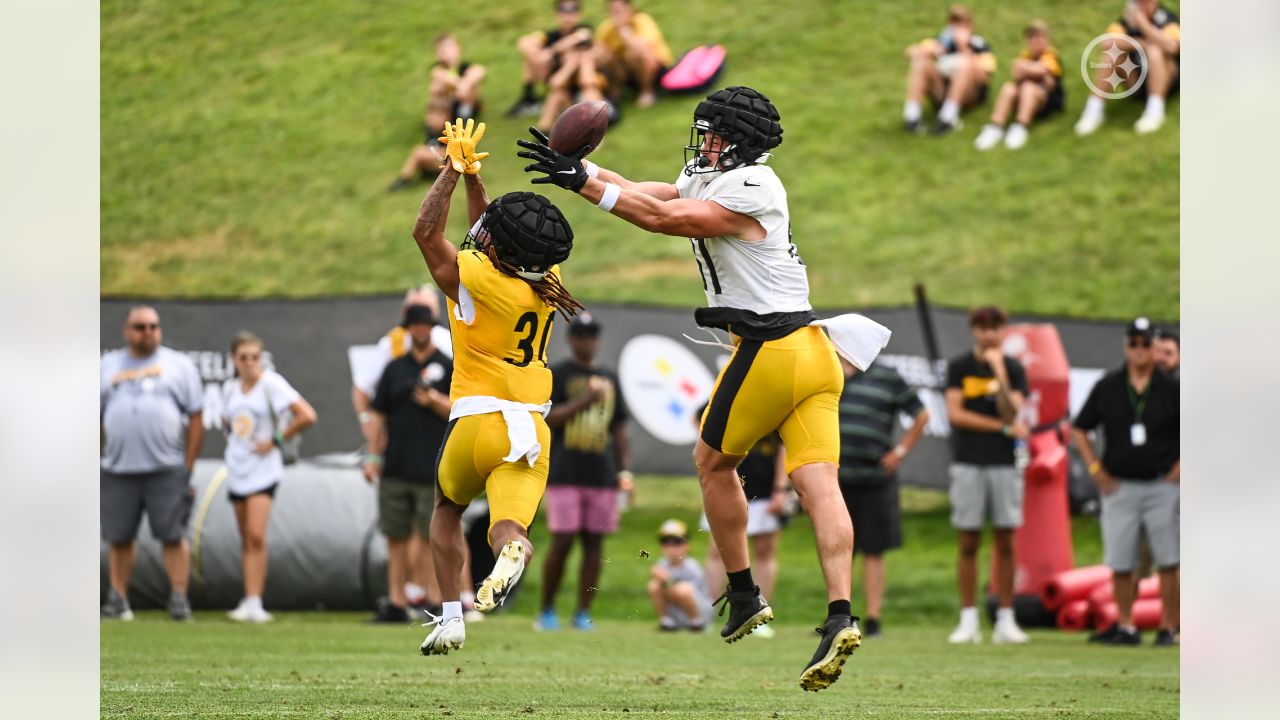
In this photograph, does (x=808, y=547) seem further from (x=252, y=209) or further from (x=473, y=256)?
(x=252, y=209)

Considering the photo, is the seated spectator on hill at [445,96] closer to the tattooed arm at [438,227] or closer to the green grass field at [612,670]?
the green grass field at [612,670]

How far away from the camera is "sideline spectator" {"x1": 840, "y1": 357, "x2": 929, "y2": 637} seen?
1069 cm

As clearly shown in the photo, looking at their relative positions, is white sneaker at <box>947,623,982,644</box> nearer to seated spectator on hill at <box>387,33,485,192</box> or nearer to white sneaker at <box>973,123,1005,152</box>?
white sneaker at <box>973,123,1005,152</box>

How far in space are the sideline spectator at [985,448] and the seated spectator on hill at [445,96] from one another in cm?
984

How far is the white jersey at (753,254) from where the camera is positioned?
6.14 metres

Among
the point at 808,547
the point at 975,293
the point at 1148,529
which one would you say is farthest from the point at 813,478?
the point at 975,293

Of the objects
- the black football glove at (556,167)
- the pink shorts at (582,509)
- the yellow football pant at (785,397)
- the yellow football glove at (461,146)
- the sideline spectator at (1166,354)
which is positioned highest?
the yellow football glove at (461,146)

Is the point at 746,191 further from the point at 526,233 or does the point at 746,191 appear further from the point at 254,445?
the point at 254,445

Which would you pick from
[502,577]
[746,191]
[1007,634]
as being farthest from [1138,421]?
[502,577]

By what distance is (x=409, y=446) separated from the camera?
10.8m

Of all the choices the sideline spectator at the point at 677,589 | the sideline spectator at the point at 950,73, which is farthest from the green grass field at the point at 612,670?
the sideline spectator at the point at 950,73

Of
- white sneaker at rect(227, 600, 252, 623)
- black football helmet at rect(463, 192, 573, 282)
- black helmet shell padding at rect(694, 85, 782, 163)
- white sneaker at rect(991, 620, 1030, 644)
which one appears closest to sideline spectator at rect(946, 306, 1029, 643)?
white sneaker at rect(991, 620, 1030, 644)

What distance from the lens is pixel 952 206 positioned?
18.8 m

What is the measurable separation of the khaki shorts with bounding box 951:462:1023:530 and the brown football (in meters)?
5.47
